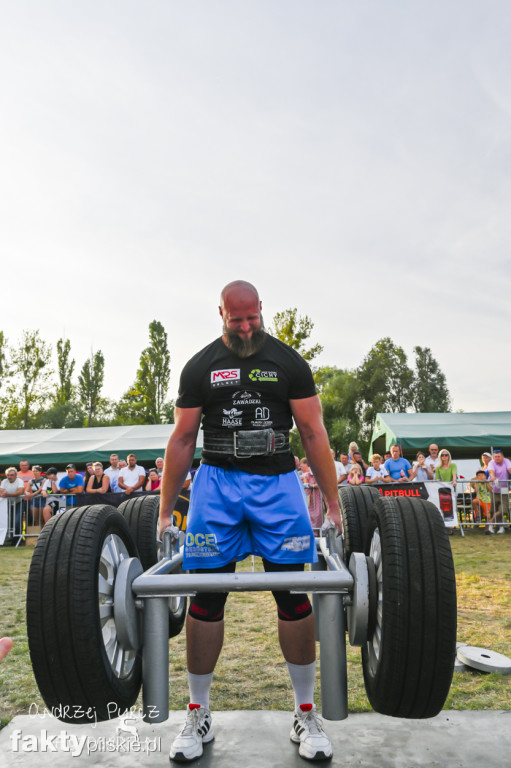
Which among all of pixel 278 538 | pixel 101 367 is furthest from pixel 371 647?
pixel 101 367

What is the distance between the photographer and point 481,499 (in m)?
12.9

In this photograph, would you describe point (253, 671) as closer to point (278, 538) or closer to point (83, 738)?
point (83, 738)

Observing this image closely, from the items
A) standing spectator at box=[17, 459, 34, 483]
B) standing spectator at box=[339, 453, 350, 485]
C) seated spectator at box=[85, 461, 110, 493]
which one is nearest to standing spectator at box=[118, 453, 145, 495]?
seated spectator at box=[85, 461, 110, 493]

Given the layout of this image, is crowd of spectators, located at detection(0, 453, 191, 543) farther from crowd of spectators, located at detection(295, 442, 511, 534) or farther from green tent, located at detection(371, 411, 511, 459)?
green tent, located at detection(371, 411, 511, 459)

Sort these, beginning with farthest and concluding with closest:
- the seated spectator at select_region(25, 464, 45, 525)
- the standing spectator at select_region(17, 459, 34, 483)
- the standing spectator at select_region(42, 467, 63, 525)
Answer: the standing spectator at select_region(17, 459, 34, 483)
the seated spectator at select_region(25, 464, 45, 525)
the standing spectator at select_region(42, 467, 63, 525)

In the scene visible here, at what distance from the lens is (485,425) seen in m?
17.2

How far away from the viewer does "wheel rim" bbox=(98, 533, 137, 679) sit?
226 centimetres

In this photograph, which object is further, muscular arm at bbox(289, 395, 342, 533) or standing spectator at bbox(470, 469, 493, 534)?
standing spectator at bbox(470, 469, 493, 534)

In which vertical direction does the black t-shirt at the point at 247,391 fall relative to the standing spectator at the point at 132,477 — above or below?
above

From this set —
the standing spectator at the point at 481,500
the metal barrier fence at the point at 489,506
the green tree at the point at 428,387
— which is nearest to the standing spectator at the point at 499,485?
the metal barrier fence at the point at 489,506

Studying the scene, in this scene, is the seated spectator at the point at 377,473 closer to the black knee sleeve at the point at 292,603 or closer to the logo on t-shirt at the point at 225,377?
the black knee sleeve at the point at 292,603

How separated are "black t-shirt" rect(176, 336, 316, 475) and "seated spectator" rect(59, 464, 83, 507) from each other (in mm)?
11442

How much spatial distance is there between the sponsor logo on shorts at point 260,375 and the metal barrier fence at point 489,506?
1046 cm

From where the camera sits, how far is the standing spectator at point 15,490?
12742 mm
